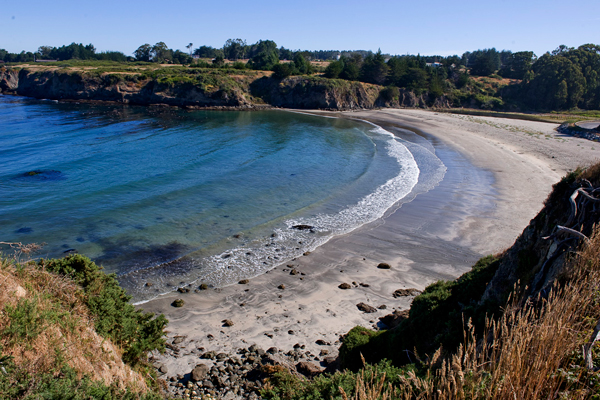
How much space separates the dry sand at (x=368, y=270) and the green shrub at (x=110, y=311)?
182 centimetres

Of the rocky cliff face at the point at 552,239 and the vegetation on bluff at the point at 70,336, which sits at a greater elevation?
the rocky cliff face at the point at 552,239

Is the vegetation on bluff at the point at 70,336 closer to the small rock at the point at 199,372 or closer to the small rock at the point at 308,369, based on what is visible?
the small rock at the point at 199,372

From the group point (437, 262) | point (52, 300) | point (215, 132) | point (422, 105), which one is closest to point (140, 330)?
point (52, 300)

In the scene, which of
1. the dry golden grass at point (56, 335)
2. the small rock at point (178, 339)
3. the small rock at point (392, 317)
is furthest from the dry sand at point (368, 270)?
the dry golden grass at point (56, 335)

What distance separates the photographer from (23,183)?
2453 centimetres

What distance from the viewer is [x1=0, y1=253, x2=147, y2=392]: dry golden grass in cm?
494

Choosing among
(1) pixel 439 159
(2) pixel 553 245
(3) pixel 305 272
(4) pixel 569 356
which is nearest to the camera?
(4) pixel 569 356

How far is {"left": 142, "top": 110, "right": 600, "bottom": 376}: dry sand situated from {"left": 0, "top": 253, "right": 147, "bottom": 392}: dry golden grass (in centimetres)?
316

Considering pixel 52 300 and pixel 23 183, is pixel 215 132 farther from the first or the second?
pixel 52 300

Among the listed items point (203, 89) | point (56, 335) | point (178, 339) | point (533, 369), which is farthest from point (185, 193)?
point (203, 89)

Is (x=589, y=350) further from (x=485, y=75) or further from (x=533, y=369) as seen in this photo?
(x=485, y=75)

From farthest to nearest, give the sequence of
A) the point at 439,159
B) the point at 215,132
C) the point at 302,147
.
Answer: the point at 215,132, the point at 302,147, the point at 439,159

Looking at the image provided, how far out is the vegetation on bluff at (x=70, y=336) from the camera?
4656 mm

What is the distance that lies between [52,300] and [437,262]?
539 inches
